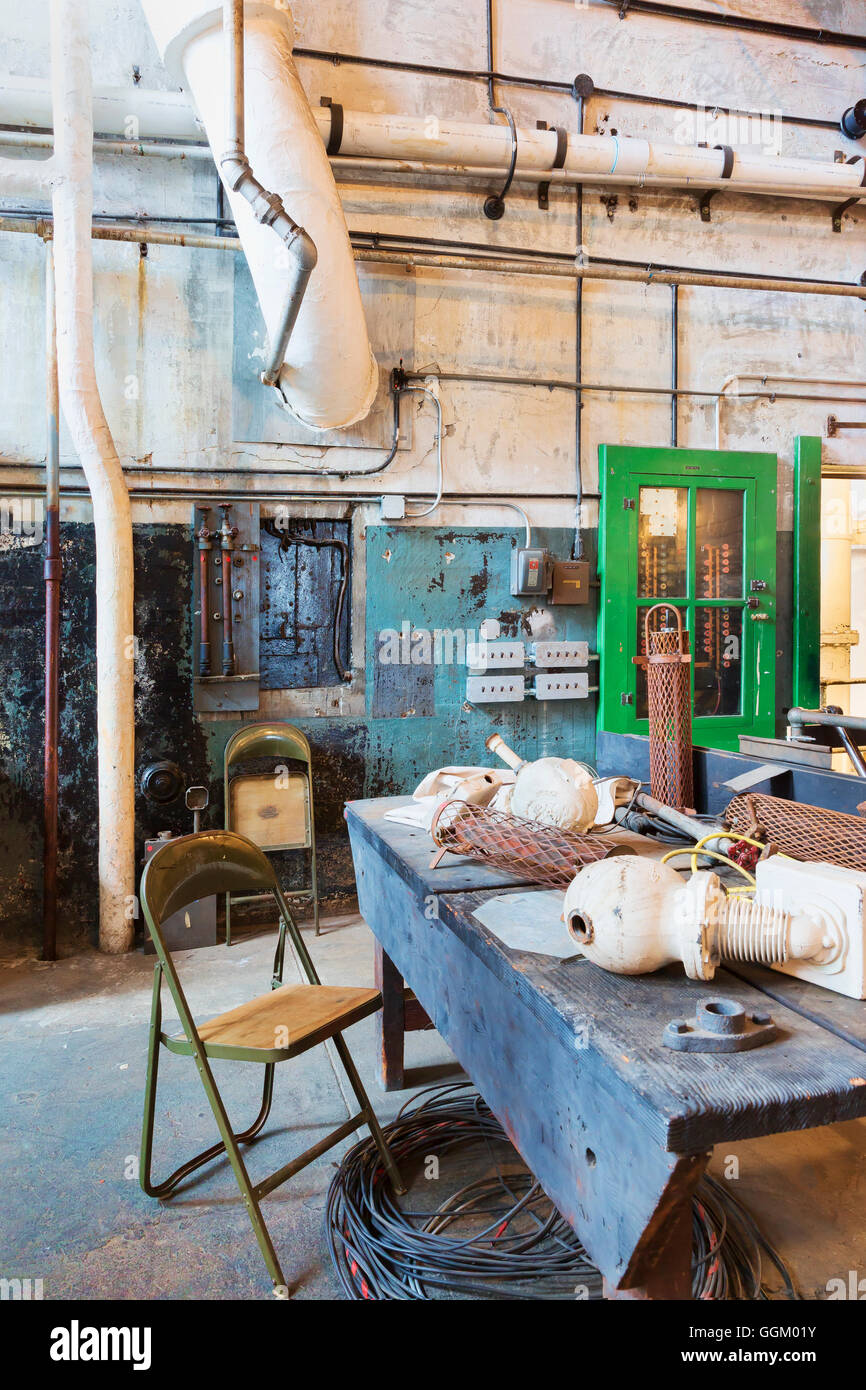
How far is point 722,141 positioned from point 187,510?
11.4 feet

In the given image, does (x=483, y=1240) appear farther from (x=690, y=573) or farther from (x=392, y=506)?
(x=690, y=573)

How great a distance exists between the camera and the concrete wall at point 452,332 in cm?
387

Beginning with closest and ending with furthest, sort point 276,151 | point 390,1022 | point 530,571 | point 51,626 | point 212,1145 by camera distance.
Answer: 1. point 212,1145
2. point 390,1022
3. point 276,151
4. point 51,626
5. point 530,571

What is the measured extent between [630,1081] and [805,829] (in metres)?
0.88

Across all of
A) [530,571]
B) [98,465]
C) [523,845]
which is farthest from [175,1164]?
[530,571]

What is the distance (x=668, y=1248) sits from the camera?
1033mm

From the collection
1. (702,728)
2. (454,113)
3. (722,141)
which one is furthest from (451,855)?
(722,141)

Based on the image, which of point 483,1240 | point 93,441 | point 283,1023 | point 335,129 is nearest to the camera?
point 483,1240

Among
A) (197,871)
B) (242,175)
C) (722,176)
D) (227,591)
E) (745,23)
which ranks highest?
(745,23)

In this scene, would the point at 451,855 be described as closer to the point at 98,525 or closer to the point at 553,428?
the point at 98,525

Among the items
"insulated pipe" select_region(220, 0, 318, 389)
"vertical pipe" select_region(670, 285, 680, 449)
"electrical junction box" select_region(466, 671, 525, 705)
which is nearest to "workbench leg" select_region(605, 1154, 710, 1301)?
"insulated pipe" select_region(220, 0, 318, 389)

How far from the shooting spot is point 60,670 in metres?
3.82

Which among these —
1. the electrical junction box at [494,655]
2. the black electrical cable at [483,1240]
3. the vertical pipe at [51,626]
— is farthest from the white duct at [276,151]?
the black electrical cable at [483,1240]

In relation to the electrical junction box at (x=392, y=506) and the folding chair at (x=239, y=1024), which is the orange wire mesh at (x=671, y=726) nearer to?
the folding chair at (x=239, y=1024)
